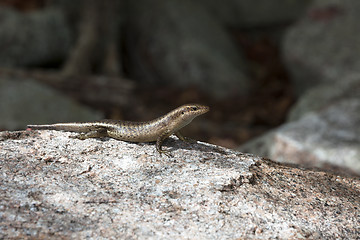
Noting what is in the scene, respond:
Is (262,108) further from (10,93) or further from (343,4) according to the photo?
(10,93)

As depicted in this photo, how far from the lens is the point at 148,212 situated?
10.9 ft

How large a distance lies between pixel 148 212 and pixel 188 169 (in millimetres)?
784

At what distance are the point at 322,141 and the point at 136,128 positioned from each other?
3870mm

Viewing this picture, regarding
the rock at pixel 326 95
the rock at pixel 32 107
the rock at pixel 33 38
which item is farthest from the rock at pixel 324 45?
the rock at pixel 33 38

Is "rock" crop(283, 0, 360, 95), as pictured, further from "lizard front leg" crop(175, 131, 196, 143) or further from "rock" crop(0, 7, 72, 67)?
"rock" crop(0, 7, 72, 67)

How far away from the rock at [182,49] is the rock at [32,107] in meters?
3.35

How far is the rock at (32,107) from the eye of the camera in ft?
32.5

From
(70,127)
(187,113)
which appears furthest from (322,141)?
(70,127)

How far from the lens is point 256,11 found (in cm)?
1497

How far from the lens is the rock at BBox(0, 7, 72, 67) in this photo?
1251 centimetres

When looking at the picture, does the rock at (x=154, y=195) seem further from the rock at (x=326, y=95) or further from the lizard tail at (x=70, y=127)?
the rock at (x=326, y=95)

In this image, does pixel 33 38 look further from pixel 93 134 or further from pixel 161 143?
pixel 161 143

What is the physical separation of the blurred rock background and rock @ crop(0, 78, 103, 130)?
0.02m

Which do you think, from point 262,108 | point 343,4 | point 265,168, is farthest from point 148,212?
point 343,4
